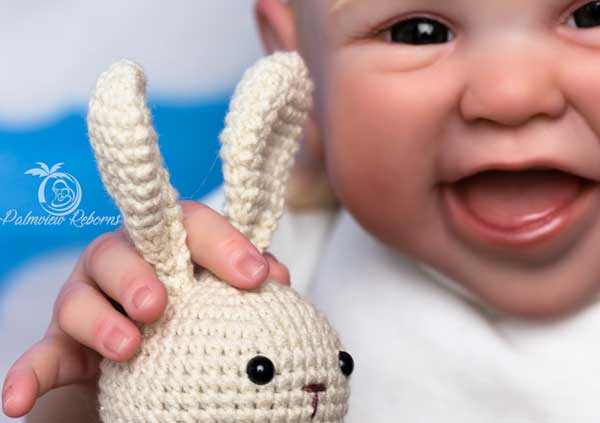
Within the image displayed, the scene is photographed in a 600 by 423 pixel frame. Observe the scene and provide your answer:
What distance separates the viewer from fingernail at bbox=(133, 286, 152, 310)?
1.92 ft

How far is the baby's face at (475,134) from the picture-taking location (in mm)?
725

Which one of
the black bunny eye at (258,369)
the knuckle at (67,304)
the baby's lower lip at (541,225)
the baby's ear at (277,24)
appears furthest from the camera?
the baby's ear at (277,24)

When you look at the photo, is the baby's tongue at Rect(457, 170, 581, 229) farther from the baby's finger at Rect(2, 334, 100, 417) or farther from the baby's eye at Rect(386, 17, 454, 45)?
the baby's finger at Rect(2, 334, 100, 417)

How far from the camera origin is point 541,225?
0.78 metres

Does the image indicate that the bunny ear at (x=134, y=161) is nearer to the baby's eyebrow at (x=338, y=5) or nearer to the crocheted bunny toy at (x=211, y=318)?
the crocheted bunny toy at (x=211, y=318)

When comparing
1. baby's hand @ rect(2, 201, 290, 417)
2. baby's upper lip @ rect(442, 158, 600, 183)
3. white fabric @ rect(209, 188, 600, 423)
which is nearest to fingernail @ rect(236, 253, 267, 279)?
baby's hand @ rect(2, 201, 290, 417)

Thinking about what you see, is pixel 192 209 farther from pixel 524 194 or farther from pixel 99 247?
pixel 524 194

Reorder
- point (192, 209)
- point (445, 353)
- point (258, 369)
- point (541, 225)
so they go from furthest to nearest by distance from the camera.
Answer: point (445, 353), point (541, 225), point (192, 209), point (258, 369)

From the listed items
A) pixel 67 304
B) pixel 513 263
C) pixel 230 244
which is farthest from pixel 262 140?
pixel 513 263

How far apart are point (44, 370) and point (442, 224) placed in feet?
1.12

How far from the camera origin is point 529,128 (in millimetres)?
727

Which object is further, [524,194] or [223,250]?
[524,194]

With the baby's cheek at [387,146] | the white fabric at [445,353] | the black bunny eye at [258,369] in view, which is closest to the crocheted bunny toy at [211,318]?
the black bunny eye at [258,369]

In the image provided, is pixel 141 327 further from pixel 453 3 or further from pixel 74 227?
pixel 453 3
